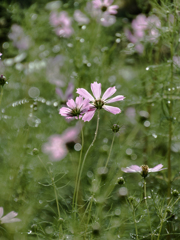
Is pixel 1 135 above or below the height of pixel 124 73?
below

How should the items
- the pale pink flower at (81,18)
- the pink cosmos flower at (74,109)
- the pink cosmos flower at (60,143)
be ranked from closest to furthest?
1. the pink cosmos flower at (74,109)
2. the pink cosmos flower at (60,143)
3. the pale pink flower at (81,18)

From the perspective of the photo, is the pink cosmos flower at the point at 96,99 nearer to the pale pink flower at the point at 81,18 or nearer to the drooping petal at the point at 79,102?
the drooping petal at the point at 79,102

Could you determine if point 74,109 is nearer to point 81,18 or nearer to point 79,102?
point 79,102

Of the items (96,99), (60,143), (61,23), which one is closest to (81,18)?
(61,23)

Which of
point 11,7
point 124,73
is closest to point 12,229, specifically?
point 11,7

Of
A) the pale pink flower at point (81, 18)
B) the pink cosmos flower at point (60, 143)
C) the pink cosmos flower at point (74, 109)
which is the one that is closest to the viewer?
the pink cosmos flower at point (74, 109)

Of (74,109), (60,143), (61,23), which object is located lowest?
(60,143)

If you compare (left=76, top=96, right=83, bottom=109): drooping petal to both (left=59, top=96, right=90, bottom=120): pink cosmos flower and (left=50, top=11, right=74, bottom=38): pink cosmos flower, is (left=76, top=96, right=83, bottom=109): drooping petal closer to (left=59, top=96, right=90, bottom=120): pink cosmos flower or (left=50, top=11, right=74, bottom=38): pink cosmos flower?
(left=59, top=96, right=90, bottom=120): pink cosmos flower

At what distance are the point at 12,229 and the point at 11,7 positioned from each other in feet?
2.55

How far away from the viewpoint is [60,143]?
842mm

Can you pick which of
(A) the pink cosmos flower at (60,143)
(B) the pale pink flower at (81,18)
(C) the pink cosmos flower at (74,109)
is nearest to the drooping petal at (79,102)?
(C) the pink cosmos flower at (74,109)

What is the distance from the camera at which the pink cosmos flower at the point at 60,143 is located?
2.64ft

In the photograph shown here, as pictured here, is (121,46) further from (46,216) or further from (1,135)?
(46,216)

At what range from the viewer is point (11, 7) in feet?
3.34
